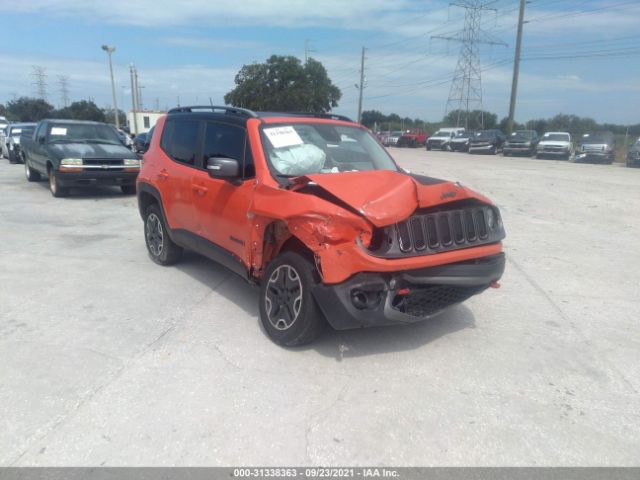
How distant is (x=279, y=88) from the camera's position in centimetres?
4291

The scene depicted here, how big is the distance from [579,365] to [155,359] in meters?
3.30

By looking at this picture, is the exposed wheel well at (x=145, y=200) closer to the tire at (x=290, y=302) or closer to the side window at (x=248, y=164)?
the side window at (x=248, y=164)

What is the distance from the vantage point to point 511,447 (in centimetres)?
287

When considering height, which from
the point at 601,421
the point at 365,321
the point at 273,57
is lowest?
the point at 601,421

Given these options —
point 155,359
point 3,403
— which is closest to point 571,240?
point 155,359

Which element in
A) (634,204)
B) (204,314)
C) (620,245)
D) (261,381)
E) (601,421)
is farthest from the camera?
(634,204)

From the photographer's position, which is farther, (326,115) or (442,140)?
(442,140)

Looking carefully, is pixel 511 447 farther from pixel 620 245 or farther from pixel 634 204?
pixel 634 204

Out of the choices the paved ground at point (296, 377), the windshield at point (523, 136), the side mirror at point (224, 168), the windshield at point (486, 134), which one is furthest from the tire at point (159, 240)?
the windshield at point (486, 134)

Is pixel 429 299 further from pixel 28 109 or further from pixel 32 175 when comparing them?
pixel 28 109

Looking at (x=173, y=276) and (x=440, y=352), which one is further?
(x=173, y=276)

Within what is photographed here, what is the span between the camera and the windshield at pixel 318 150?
4.50 metres

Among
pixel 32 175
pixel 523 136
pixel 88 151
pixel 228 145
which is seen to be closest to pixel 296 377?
pixel 228 145

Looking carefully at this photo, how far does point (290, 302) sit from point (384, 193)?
44.6 inches
